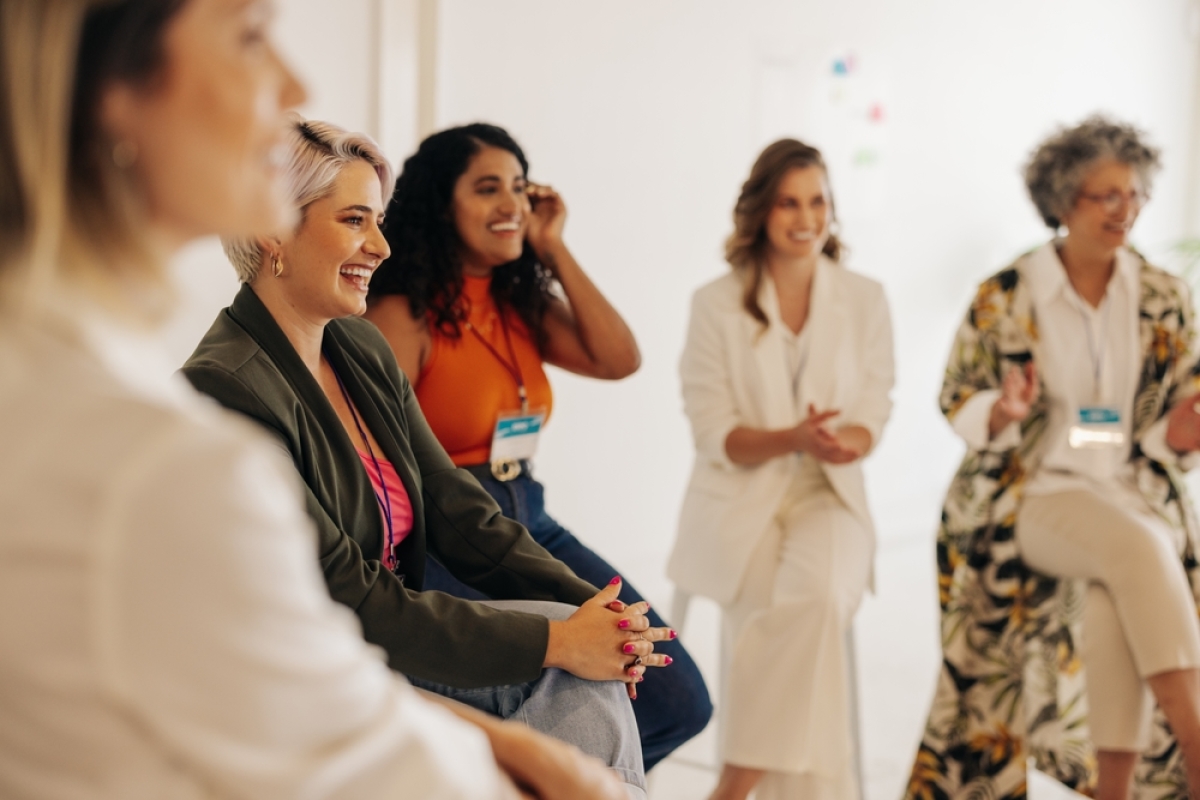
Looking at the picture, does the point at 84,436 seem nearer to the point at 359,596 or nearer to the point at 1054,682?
the point at 359,596

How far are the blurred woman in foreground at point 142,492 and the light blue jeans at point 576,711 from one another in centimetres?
77

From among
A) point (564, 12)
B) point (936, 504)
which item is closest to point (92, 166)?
point (564, 12)

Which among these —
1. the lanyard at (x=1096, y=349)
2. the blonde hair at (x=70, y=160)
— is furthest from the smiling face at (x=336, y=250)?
the lanyard at (x=1096, y=349)

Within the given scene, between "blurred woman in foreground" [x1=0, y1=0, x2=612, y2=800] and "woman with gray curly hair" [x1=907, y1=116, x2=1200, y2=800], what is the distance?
86.9 inches

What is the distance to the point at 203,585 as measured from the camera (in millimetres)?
683

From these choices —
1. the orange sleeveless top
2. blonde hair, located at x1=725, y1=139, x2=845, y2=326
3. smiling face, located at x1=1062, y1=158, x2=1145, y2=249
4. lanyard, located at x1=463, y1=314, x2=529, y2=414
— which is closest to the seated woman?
the orange sleeveless top

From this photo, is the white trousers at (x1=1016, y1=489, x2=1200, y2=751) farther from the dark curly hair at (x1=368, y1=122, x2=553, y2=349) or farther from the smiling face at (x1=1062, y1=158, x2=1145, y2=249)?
the dark curly hair at (x1=368, y1=122, x2=553, y2=349)

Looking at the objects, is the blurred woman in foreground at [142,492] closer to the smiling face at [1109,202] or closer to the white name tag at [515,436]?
the white name tag at [515,436]

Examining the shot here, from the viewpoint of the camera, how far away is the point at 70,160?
0.75 meters

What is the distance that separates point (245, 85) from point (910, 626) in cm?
403

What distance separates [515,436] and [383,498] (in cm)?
67

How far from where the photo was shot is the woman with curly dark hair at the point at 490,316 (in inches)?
92.9

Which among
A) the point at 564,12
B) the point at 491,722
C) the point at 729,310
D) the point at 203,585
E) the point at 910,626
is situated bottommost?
the point at 910,626

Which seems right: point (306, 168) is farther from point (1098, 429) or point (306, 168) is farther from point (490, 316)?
point (1098, 429)
